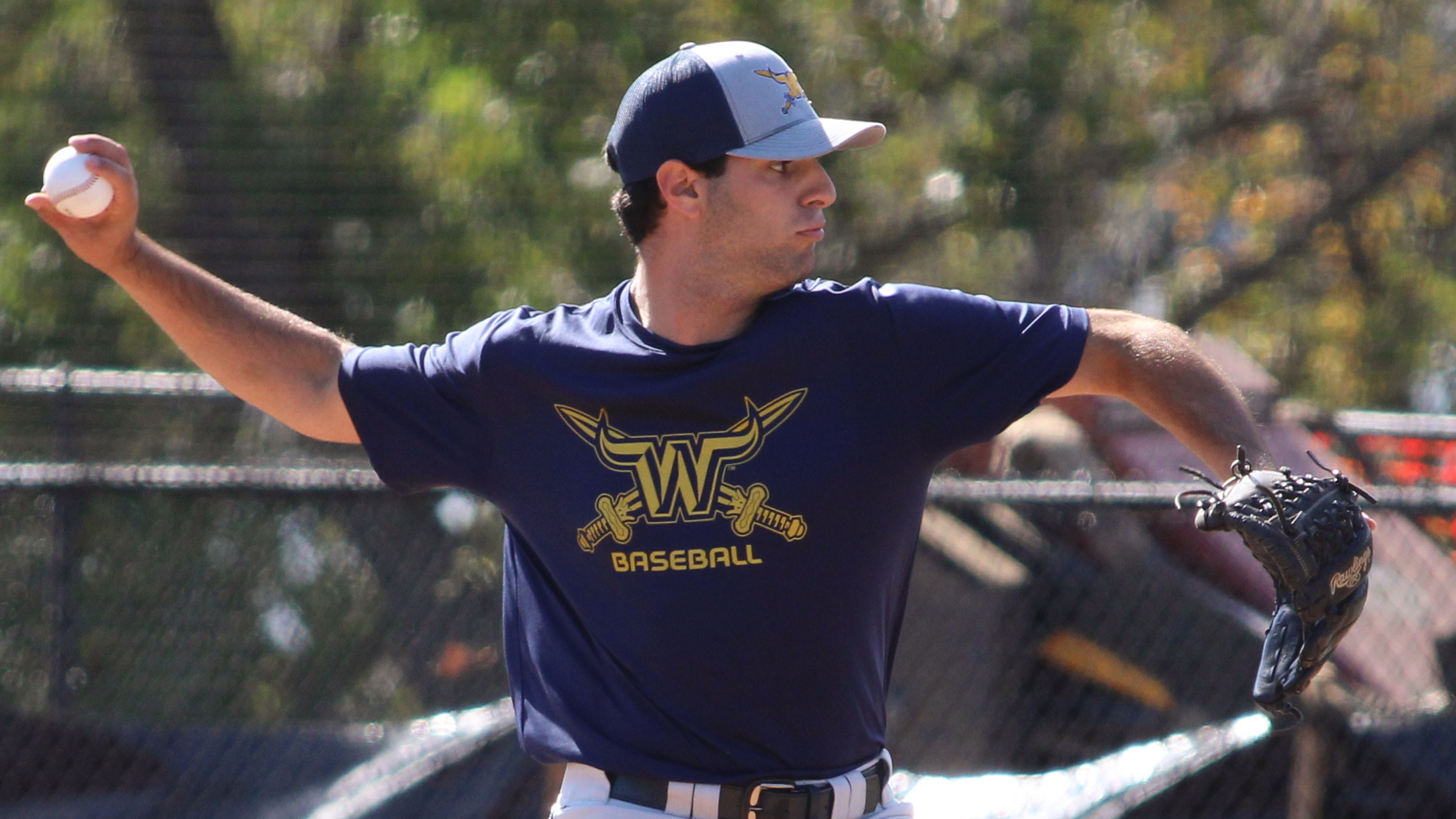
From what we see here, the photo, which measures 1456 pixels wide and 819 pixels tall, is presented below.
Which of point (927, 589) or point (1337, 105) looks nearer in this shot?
point (927, 589)

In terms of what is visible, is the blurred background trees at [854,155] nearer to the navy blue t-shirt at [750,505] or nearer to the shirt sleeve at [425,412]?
the shirt sleeve at [425,412]

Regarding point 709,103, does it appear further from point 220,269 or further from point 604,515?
point 220,269

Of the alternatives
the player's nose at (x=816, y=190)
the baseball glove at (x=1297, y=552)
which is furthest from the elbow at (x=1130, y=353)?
the player's nose at (x=816, y=190)

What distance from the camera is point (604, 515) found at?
7.66ft

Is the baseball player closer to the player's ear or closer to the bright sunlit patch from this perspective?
the player's ear

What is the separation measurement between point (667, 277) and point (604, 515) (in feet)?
1.38

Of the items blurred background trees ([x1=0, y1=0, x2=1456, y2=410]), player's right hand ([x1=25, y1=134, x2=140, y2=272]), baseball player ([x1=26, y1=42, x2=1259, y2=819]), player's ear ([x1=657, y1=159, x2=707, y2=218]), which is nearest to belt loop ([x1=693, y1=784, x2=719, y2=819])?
baseball player ([x1=26, y1=42, x2=1259, y2=819])

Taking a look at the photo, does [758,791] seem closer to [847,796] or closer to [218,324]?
[847,796]

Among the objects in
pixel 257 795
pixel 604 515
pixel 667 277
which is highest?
pixel 667 277

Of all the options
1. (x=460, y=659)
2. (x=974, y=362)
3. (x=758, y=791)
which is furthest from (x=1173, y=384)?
(x=460, y=659)

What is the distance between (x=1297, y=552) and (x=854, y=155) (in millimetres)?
5963

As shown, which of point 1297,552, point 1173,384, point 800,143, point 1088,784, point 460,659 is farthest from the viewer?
point 460,659

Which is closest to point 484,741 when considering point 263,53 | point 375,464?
point 375,464

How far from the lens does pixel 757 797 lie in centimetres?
228
